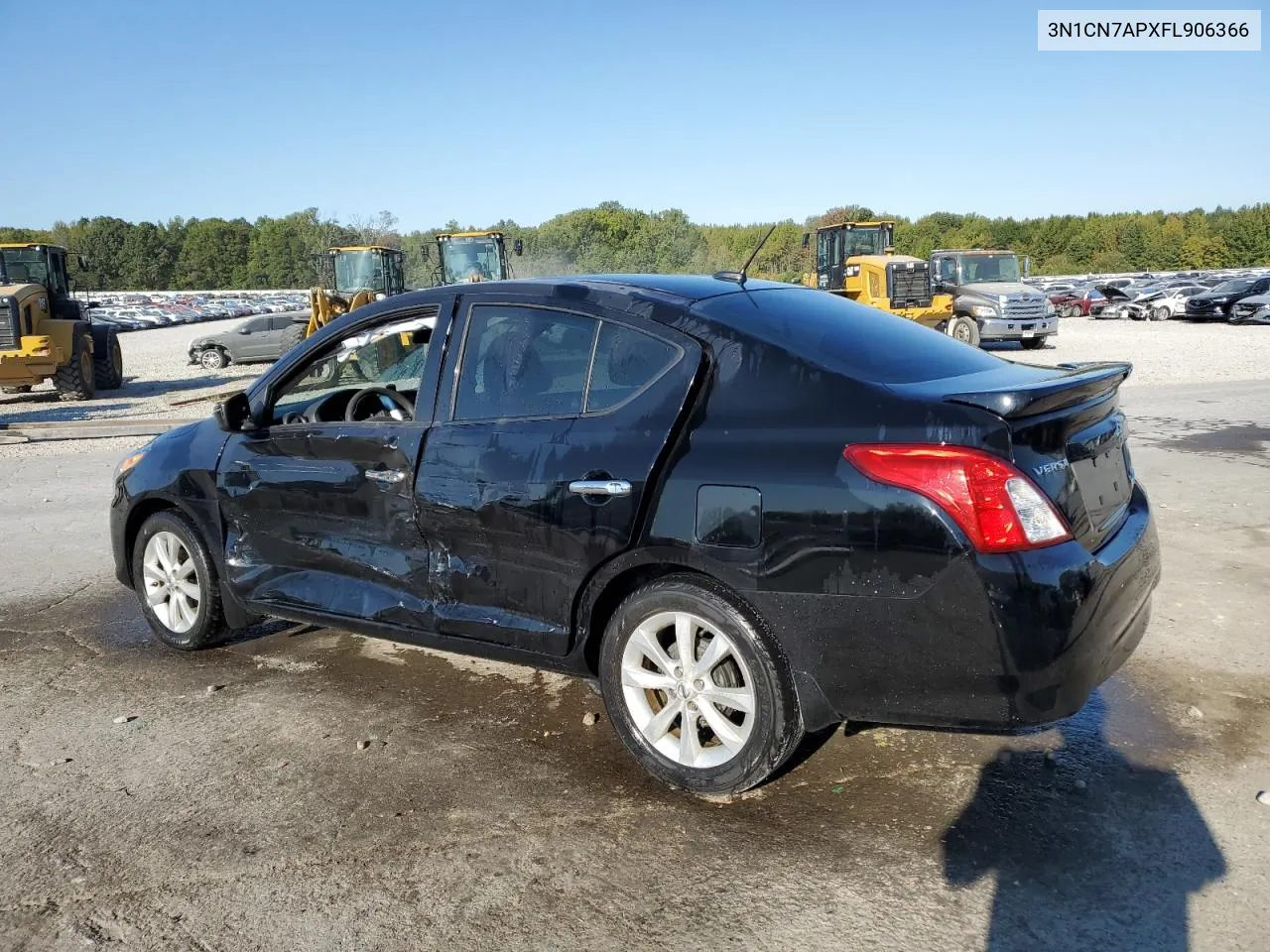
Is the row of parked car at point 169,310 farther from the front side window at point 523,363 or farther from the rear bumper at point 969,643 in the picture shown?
the rear bumper at point 969,643

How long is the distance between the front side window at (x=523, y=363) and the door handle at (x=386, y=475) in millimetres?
336

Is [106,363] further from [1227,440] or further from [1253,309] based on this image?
[1253,309]

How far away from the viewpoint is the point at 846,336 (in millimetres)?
3721

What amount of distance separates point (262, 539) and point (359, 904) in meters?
2.16

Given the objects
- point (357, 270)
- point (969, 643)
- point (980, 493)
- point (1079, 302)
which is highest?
point (357, 270)

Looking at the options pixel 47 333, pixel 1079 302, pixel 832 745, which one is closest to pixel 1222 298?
pixel 1079 302

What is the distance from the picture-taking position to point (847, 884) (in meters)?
2.95

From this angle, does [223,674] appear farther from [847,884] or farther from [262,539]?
[847,884]

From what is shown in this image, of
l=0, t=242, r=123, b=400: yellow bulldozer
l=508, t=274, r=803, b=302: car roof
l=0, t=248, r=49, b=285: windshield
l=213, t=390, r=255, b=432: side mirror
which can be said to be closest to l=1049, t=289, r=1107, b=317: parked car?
l=0, t=242, r=123, b=400: yellow bulldozer

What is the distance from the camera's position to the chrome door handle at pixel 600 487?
3.48 metres

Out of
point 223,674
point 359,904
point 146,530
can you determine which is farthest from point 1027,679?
point 146,530

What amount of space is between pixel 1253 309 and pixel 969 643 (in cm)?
3588

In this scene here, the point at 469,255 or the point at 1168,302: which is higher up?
the point at 469,255

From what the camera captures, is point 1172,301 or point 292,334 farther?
point 1172,301
